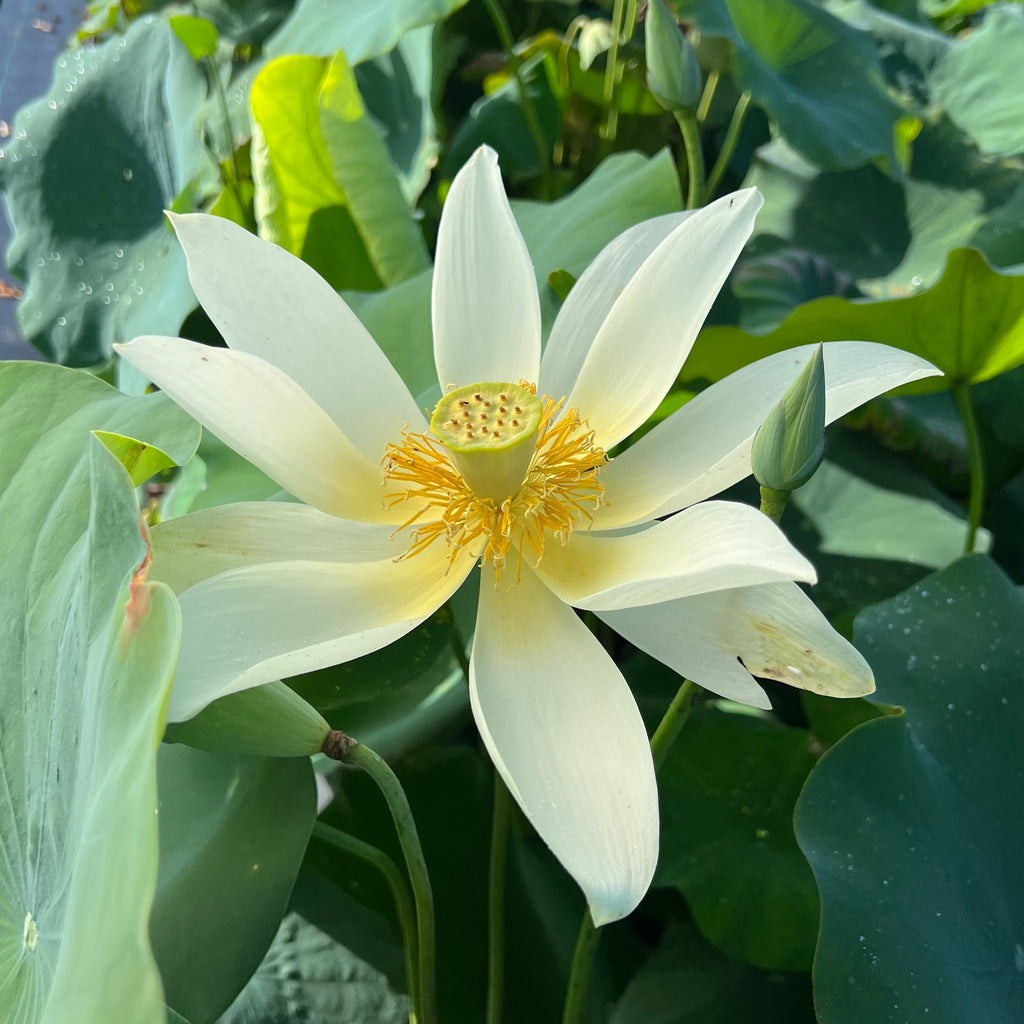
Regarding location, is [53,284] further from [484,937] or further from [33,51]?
[33,51]

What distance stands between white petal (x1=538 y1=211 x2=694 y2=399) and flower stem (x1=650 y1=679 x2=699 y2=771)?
21cm

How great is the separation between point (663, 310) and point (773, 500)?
136mm

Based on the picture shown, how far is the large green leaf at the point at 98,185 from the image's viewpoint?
3.19 feet

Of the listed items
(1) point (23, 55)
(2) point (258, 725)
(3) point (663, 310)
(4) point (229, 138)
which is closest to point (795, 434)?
(3) point (663, 310)

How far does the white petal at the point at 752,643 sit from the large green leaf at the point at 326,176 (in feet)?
1.62

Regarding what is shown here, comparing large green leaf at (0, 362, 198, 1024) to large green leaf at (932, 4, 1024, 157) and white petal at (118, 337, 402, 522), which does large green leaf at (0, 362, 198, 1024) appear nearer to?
white petal at (118, 337, 402, 522)

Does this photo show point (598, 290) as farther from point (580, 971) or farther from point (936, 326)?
point (580, 971)

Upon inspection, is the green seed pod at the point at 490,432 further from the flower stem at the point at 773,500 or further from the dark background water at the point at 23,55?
the dark background water at the point at 23,55

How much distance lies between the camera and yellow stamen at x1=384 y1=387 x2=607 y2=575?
0.52 metres

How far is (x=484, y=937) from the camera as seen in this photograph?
61cm

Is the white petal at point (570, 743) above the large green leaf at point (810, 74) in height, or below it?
below

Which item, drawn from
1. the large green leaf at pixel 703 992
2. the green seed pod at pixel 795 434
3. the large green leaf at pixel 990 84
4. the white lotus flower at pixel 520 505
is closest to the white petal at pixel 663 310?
the white lotus flower at pixel 520 505

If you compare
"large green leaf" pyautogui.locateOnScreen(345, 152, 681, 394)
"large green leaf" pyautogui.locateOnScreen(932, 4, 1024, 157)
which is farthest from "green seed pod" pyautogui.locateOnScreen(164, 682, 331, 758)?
"large green leaf" pyautogui.locateOnScreen(932, 4, 1024, 157)

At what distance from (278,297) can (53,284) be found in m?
0.62
